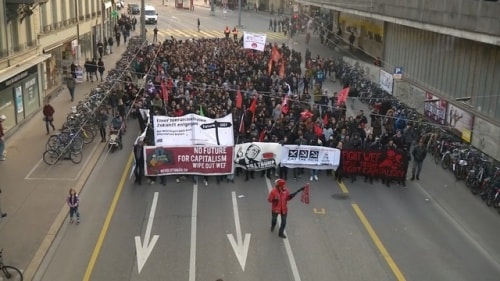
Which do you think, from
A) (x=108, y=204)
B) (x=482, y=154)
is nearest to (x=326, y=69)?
(x=482, y=154)

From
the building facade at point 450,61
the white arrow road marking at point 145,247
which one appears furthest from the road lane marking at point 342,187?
the white arrow road marking at point 145,247

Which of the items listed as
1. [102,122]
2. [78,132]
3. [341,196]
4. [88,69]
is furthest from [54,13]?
[341,196]

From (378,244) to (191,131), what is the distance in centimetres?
728

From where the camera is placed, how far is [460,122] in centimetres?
2342

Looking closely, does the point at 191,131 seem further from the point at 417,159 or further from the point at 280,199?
the point at 417,159

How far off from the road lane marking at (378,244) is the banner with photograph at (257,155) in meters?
3.19

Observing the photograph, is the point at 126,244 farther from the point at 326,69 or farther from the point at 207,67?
the point at 326,69

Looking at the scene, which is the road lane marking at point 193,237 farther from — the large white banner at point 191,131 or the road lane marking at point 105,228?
the road lane marking at point 105,228

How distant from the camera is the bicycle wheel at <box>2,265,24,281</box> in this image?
12.0 m

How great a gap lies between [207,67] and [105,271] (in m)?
20.0

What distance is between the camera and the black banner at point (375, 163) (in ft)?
62.2

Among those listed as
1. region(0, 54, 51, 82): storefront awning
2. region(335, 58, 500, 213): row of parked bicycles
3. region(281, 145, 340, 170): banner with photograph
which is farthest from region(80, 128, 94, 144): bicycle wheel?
region(335, 58, 500, 213): row of parked bicycles

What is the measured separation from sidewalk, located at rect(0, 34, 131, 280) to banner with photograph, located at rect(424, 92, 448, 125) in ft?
46.0

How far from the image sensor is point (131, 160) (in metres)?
20.9
